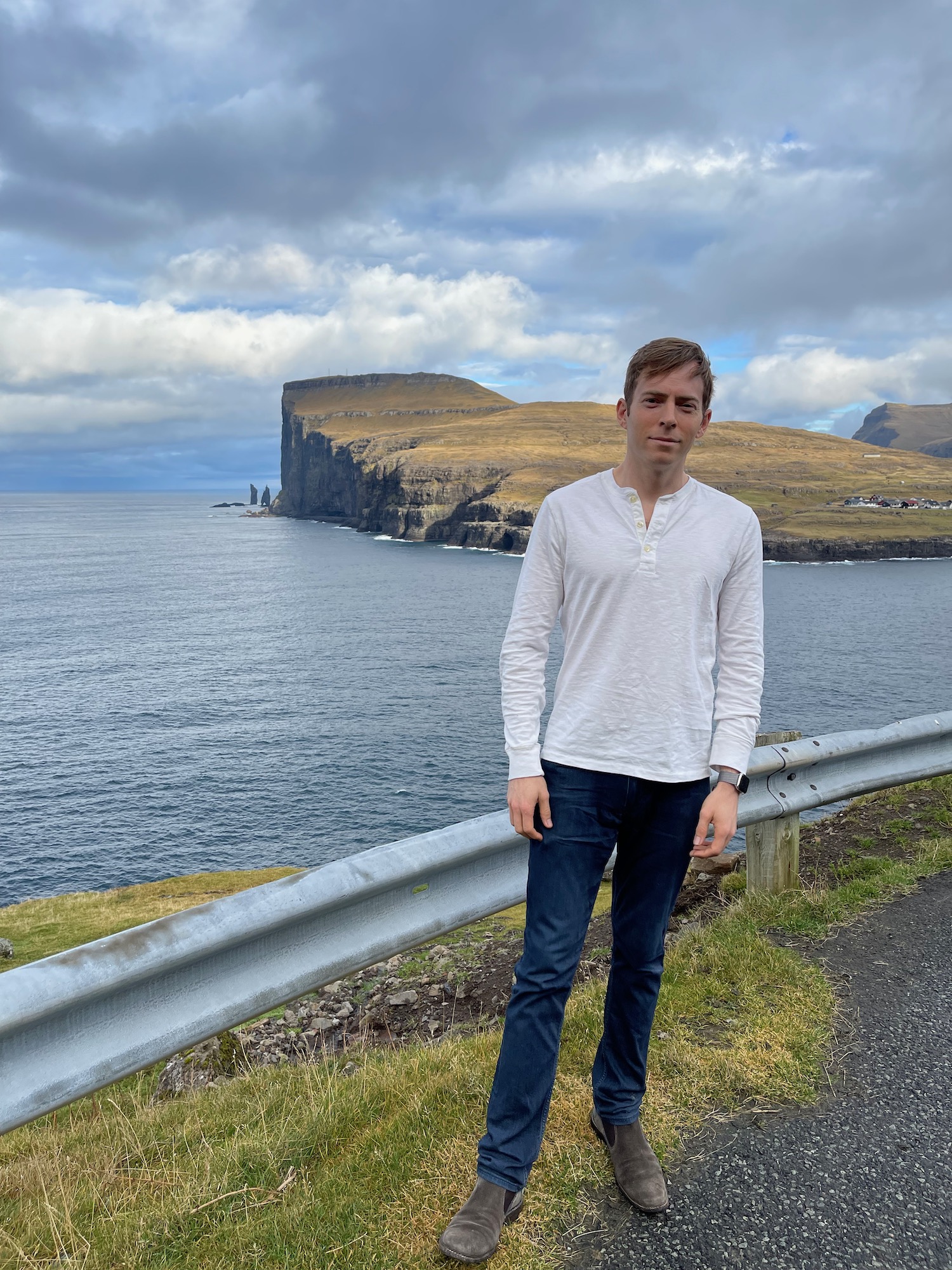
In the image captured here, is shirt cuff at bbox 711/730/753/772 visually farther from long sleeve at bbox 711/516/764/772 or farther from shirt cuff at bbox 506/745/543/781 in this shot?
shirt cuff at bbox 506/745/543/781

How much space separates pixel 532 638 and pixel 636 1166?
184 cm

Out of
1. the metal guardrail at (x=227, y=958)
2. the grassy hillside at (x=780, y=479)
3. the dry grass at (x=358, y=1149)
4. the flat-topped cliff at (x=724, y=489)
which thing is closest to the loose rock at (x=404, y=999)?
the dry grass at (x=358, y=1149)

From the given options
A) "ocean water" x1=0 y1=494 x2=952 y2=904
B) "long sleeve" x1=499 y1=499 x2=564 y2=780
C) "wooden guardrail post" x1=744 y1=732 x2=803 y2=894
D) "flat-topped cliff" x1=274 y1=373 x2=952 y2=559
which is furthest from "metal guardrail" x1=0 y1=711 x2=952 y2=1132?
"flat-topped cliff" x1=274 y1=373 x2=952 y2=559

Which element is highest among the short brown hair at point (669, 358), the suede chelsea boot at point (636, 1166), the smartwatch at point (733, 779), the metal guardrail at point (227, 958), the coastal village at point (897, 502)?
the coastal village at point (897, 502)

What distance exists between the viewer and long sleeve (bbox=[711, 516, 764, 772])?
2.90 metres

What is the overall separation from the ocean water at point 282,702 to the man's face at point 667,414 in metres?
26.6

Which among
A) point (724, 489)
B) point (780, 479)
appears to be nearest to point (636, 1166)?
point (724, 489)

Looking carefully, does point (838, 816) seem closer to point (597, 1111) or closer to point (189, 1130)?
point (597, 1111)

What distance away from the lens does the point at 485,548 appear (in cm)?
14550

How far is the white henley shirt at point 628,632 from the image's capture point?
9.15 feet

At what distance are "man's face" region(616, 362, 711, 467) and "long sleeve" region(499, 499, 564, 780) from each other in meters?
0.39

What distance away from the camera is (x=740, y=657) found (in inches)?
116

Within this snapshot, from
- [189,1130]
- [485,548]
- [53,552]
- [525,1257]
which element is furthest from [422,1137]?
[53,552]

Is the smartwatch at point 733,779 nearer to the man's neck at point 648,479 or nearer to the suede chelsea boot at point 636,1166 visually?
the man's neck at point 648,479
